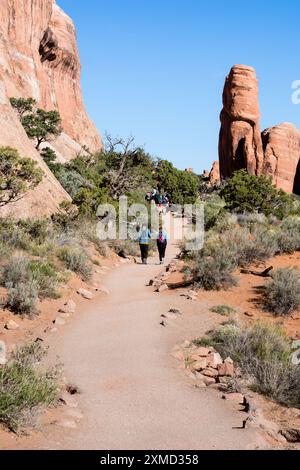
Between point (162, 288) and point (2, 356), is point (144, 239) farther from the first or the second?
point (2, 356)

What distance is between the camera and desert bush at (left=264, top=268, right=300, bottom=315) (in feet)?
35.1

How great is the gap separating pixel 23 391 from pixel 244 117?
5910cm

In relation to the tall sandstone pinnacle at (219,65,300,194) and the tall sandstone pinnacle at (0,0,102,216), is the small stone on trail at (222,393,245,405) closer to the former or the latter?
the tall sandstone pinnacle at (0,0,102,216)

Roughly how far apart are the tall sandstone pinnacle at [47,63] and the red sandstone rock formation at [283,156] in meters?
26.5

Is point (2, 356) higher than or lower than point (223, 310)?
higher

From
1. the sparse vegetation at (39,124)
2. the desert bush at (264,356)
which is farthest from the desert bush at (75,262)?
the sparse vegetation at (39,124)

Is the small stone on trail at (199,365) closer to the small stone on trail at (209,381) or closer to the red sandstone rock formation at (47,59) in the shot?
the small stone on trail at (209,381)

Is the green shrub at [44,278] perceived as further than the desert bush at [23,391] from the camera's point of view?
Yes

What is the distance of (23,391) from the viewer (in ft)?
15.5

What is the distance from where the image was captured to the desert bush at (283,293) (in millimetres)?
10711

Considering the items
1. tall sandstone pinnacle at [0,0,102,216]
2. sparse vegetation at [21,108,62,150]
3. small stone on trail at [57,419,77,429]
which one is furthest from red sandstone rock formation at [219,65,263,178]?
small stone on trail at [57,419,77,429]

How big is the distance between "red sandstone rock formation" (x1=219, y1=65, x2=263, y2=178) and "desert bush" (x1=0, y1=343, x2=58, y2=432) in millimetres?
57053

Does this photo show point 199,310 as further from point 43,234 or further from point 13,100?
point 13,100

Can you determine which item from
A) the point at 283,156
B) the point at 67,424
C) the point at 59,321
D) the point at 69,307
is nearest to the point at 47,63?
the point at 283,156
